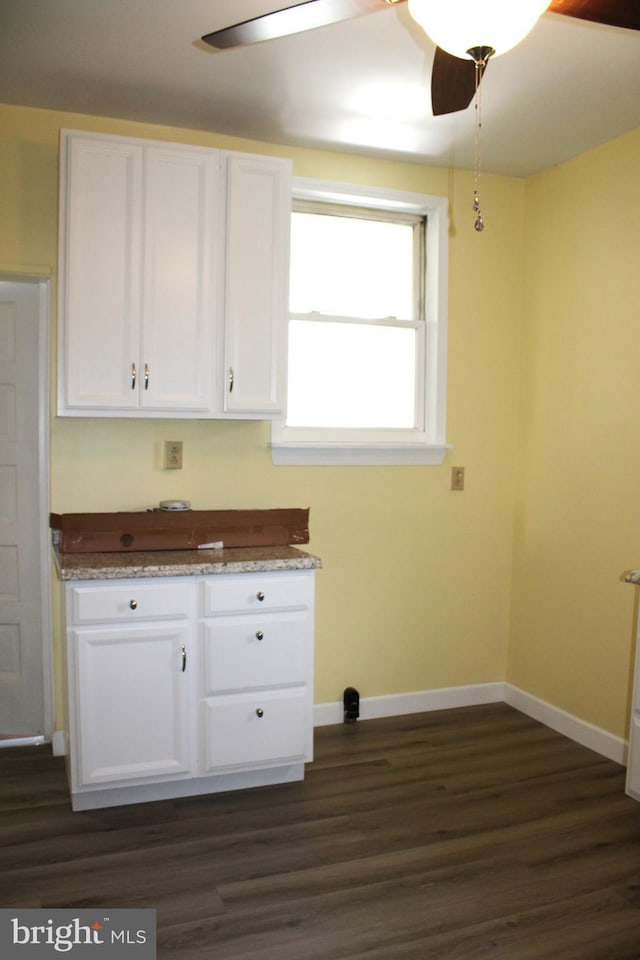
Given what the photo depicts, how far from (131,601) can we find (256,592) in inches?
17.6

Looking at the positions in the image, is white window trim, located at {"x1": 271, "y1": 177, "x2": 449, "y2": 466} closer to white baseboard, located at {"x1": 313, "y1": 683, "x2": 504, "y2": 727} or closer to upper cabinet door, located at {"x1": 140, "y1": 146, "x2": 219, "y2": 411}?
upper cabinet door, located at {"x1": 140, "y1": 146, "x2": 219, "y2": 411}

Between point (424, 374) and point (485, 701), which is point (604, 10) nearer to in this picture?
point (424, 374)

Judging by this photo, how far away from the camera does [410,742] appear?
3.33 meters

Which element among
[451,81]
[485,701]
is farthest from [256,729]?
[451,81]

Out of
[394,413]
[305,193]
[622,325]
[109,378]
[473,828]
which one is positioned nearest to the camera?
[473,828]

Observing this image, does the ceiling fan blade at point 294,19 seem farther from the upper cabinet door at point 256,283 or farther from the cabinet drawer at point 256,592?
the cabinet drawer at point 256,592

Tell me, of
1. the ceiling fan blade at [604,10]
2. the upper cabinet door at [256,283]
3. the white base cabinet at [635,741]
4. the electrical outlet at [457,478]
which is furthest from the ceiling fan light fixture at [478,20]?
the electrical outlet at [457,478]

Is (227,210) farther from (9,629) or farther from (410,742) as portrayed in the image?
(410,742)

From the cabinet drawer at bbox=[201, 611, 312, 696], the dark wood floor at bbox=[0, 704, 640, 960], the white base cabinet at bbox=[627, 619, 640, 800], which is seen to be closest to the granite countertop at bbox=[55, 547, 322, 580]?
the cabinet drawer at bbox=[201, 611, 312, 696]

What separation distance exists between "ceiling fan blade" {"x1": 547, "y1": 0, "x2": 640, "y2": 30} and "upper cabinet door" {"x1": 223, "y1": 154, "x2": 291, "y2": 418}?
1.55 m

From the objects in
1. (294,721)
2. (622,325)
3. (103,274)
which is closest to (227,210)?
(103,274)

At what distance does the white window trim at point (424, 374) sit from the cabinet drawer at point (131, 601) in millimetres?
907

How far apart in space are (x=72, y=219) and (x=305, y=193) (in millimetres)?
1118

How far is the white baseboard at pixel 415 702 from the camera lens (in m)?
3.51
